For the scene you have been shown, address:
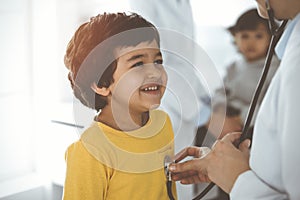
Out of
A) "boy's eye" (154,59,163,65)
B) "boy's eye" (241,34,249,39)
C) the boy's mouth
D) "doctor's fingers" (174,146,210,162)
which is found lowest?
"doctor's fingers" (174,146,210,162)

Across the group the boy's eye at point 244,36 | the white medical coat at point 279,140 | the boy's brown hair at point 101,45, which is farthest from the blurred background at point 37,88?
the white medical coat at point 279,140

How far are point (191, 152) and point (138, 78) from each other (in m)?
0.20

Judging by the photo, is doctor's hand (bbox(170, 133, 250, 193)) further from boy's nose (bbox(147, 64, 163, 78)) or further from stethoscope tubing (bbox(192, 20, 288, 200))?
boy's nose (bbox(147, 64, 163, 78))

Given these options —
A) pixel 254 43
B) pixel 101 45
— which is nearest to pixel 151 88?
pixel 101 45

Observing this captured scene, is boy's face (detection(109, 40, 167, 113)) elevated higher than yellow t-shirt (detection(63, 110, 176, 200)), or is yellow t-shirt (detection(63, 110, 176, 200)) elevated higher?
boy's face (detection(109, 40, 167, 113))

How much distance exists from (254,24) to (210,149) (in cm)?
31

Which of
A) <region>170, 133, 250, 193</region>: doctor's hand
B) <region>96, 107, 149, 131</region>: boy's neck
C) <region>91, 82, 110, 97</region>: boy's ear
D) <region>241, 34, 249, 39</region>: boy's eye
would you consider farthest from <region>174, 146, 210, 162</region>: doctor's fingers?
<region>241, 34, 249, 39</region>: boy's eye

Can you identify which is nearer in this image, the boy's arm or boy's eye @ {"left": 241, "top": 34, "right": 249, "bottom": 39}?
the boy's arm

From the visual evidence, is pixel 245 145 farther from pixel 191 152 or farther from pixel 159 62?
pixel 159 62

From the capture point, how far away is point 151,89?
1160 millimetres

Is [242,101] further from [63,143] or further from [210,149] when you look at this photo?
[63,143]

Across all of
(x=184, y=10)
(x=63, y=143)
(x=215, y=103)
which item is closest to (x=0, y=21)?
(x=63, y=143)

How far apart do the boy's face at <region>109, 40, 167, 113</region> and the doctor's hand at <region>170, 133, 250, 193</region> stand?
14cm

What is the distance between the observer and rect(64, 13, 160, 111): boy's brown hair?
1150 millimetres
